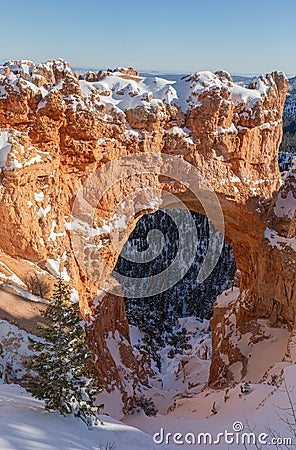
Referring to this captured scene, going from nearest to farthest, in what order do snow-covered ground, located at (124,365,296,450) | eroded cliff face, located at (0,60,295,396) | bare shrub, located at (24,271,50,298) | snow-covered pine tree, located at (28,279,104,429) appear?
snow-covered pine tree, located at (28,279,104,429)
snow-covered ground, located at (124,365,296,450)
bare shrub, located at (24,271,50,298)
eroded cliff face, located at (0,60,295,396)

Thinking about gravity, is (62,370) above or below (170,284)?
below

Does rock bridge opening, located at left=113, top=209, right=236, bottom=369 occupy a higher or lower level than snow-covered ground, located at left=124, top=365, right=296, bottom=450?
higher

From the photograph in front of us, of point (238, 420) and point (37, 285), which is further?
point (37, 285)

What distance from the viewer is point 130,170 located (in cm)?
2386

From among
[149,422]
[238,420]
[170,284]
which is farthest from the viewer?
[170,284]

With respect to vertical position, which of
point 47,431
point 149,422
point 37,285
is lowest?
point 149,422

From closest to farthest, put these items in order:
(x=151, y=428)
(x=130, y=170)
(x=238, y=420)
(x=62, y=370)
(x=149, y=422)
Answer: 1. (x=62, y=370)
2. (x=238, y=420)
3. (x=151, y=428)
4. (x=149, y=422)
5. (x=130, y=170)

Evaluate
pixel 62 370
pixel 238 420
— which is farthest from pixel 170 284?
pixel 62 370

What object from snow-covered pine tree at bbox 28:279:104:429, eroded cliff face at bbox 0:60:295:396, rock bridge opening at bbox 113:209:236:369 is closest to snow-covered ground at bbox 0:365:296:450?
snow-covered pine tree at bbox 28:279:104:429

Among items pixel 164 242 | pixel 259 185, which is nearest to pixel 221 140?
pixel 259 185

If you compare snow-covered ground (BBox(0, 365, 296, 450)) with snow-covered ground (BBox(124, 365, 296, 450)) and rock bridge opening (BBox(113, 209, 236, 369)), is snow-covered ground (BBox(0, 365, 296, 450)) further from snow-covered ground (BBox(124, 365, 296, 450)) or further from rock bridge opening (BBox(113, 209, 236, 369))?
rock bridge opening (BBox(113, 209, 236, 369))

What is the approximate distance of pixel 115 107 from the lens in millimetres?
22672

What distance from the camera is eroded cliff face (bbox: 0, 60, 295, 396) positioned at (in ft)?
65.9

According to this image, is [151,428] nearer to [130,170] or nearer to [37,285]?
[37,285]
